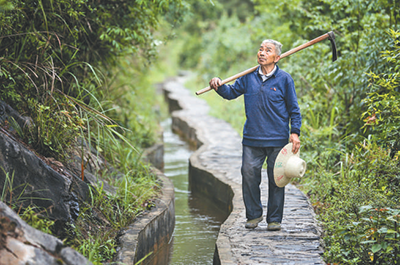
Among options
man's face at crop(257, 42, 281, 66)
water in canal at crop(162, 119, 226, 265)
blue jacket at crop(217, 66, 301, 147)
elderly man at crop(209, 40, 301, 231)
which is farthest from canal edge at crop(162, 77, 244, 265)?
man's face at crop(257, 42, 281, 66)

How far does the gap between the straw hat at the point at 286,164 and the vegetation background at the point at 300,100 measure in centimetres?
56

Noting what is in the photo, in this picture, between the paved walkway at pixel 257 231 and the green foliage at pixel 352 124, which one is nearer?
the green foliage at pixel 352 124

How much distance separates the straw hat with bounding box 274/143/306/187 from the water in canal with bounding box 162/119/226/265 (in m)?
1.22

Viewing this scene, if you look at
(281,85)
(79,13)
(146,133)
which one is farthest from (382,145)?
(146,133)

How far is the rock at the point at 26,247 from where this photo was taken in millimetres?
2619

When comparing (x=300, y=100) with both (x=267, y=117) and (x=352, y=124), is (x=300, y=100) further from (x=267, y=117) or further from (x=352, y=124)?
(x=267, y=117)

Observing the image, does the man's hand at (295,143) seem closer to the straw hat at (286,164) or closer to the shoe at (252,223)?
the straw hat at (286,164)

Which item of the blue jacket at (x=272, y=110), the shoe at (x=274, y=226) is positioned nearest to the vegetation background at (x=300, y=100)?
the shoe at (x=274, y=226)

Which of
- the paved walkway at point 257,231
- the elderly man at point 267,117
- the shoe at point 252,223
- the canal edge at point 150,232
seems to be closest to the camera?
the paved walkway at point 257,231

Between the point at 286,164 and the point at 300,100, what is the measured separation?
427cm

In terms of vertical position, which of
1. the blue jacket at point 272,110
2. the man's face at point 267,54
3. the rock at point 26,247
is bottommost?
the rock at point 26,247

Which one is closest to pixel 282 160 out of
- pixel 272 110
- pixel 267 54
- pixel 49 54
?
pixel 272 110

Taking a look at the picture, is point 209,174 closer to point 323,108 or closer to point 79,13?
point 323,108

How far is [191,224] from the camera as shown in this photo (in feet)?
19.2
